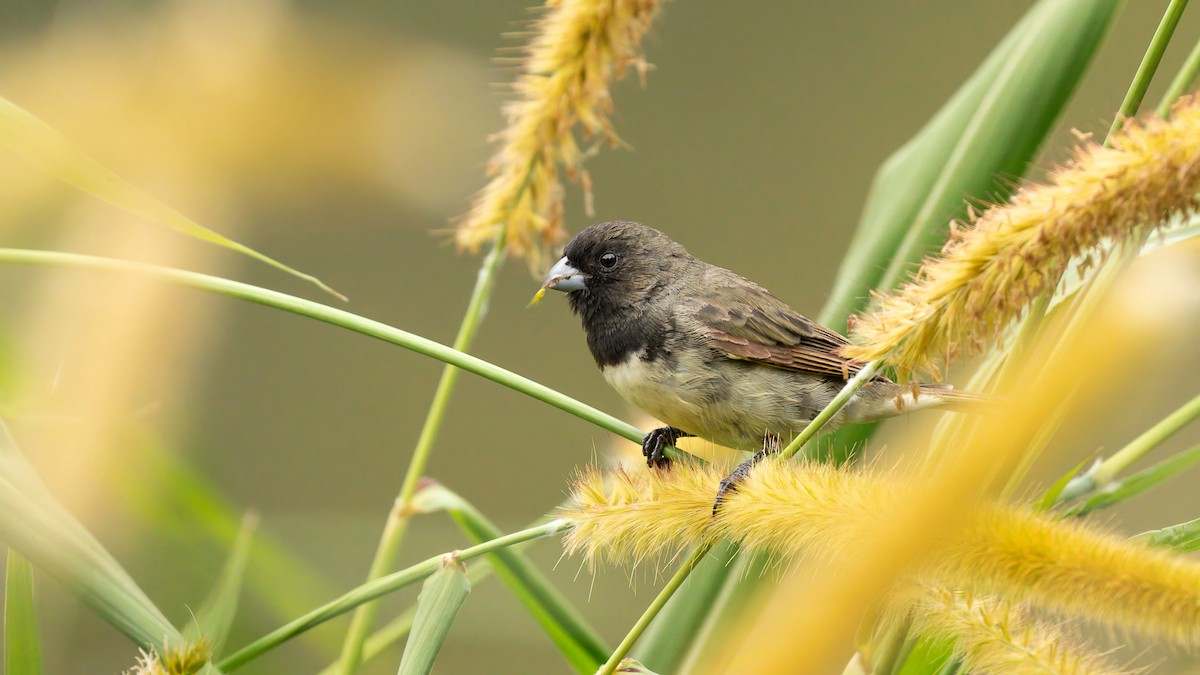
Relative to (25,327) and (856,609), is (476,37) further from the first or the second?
(856,609)

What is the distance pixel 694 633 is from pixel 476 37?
2.37m

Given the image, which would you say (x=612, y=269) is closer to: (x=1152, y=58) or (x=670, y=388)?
(x=670, y=388)

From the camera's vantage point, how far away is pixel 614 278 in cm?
154

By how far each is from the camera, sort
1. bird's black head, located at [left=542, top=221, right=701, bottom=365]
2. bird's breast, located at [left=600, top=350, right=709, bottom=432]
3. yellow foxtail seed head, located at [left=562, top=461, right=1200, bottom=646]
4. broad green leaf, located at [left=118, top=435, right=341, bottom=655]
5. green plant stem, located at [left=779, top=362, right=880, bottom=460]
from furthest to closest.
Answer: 1. bird's black head, located at [left=542, top=221, right=701, bottom=365]
2. bird's breast, located at [left=600, top=350, right=709, bottom=432]
3. broad green leaf, located at [left=118, top=435, right=341, bottom=655]
4. green plant stem, located at [left=779, top=362, right=880, bottom=460]
5. yellow foxtail seed head, located at [left=562, top=461, right=1200, bottom=646]

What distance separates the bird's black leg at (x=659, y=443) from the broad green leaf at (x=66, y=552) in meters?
0.43

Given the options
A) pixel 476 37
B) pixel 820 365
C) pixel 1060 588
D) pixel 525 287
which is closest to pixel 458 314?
pixel 525 287

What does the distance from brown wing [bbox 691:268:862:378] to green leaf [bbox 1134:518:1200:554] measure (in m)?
0.60

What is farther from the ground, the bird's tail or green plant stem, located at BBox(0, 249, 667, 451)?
the bird's tail

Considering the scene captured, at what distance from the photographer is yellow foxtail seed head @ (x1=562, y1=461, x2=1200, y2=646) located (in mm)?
551

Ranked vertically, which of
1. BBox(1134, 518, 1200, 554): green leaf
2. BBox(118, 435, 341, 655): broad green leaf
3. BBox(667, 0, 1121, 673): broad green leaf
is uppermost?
BBox(667, 0, 1121, 673): broad green leaf

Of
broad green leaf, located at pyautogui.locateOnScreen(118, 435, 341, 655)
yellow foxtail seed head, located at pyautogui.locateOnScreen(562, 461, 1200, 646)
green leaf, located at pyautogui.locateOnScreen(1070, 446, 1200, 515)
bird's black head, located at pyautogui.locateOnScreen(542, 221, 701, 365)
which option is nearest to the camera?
yellow foxtail seed head, located at pyautogui.locateOnScreen(562, 461, 1200, 646)

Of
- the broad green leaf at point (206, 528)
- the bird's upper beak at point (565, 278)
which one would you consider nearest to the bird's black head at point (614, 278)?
the bird's upper beak at point (565, 278)

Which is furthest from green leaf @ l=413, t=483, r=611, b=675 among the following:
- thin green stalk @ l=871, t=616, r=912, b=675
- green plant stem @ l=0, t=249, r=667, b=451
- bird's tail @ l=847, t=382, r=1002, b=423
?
bird's tail @ l=847, t=382, r=1002, b=423

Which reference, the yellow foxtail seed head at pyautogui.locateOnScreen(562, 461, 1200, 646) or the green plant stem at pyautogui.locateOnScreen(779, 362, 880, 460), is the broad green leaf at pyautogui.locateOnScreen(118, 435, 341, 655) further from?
the green plant stem at pyautogui.locateOnScreen(779, 362, 880, 460)
